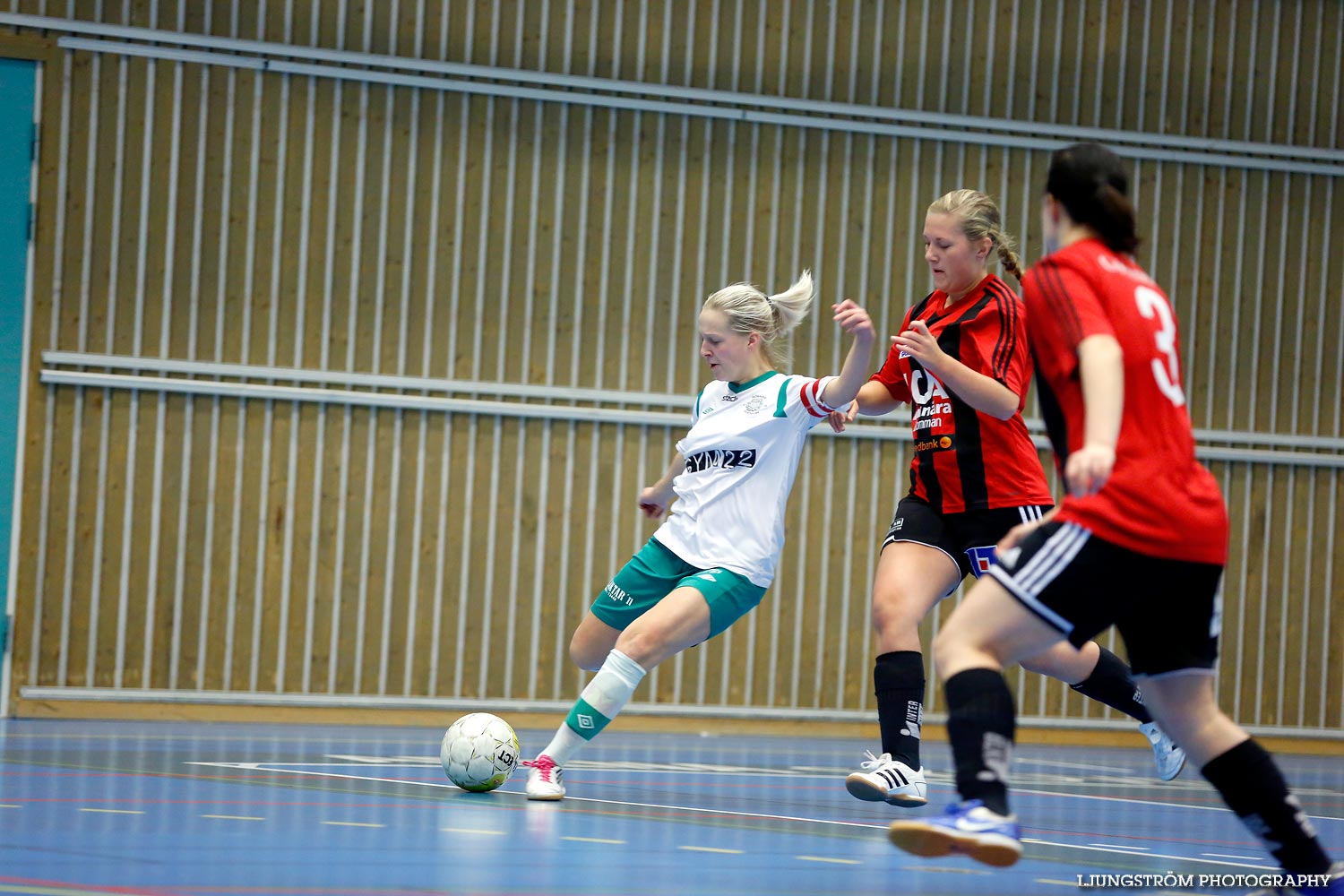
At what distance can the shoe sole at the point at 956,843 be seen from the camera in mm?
2785

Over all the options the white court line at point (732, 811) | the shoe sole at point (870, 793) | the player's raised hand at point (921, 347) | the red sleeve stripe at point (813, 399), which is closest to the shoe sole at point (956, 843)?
the white court line at point (732, 811)

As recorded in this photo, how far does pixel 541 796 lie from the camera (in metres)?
4.92

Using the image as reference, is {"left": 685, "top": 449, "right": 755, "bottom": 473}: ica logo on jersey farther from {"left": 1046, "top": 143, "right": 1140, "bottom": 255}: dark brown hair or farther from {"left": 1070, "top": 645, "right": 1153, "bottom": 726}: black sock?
{"left": 1046, "top": 143, "right": 1140, "bottom": 255}: dark brown hair

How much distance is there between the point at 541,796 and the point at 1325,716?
7.83m

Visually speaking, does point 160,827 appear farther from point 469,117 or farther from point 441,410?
point 469,117

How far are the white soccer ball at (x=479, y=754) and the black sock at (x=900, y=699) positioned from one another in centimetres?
126

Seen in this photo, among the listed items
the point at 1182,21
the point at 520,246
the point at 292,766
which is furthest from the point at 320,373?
the point at 1182,21

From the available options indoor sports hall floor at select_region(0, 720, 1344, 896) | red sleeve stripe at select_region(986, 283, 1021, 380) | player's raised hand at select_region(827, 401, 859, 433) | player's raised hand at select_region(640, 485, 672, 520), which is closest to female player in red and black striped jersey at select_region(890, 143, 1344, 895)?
indoor sports hall floor at select_region(0, 720, 1344, 896)

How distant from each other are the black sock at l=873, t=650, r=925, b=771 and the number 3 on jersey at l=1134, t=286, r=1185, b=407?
6.30 ft

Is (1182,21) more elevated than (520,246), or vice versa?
(1182,21)

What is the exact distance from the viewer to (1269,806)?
3.10 metres

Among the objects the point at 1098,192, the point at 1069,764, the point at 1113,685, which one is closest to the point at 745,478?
the point at 1113,685

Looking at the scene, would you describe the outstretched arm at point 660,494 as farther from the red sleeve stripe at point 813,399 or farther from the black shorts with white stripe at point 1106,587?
the black shorts with white stripe at point 1106,587

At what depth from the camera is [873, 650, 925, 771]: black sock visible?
479 centimetres
